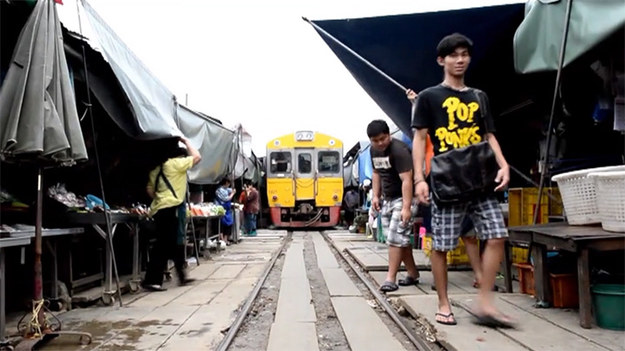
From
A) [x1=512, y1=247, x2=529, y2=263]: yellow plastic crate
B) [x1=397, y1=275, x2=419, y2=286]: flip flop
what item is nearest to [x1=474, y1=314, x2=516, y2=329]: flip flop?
[x1=397, y1=275, x2=419, y2=286]: flip flop

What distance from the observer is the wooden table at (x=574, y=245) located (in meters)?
3.17

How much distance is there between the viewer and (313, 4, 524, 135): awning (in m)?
4.71

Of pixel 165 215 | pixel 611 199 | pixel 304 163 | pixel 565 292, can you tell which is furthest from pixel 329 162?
pixel 611 199

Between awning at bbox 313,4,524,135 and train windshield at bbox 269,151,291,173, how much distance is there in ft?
37.7

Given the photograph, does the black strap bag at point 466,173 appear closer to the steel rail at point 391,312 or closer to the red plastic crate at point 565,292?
the steel rail at point 391,312

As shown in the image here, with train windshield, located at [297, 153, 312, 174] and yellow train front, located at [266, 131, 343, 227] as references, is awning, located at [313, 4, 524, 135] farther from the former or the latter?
train windshield, located at [297, 153, 312, 174]

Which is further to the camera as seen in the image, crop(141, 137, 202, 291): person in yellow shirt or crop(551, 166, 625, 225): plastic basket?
crop(141, 137, 202, 291): person in yellow shirt

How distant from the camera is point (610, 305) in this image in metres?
3.21

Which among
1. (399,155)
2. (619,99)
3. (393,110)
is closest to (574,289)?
(619,99)

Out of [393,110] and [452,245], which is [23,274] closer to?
[452,245]

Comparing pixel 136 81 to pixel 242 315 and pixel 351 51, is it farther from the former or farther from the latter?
pixel 242 315

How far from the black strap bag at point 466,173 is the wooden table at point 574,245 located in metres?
0.57

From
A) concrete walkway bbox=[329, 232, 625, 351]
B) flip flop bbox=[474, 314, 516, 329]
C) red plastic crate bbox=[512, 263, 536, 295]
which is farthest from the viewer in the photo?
red plastic crate bbox=[512, 263, 536, 295]

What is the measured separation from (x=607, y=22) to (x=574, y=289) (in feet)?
6.11
